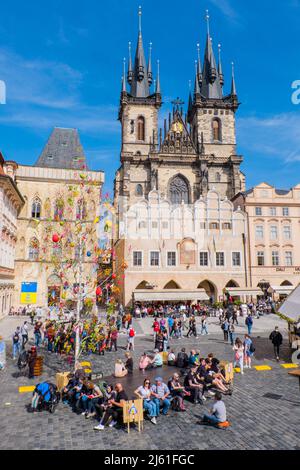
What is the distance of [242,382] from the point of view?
12.1 meters

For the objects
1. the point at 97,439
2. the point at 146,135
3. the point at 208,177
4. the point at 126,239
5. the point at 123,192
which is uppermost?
the point at 146,135

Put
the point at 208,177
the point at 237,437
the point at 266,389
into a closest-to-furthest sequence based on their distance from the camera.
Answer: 1. the point at 237,437
2. the point at 266,389
3. the point at 208,177

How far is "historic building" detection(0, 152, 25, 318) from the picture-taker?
27.2 m

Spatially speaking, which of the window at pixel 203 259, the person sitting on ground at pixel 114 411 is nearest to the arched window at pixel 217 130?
the window at pixel 203 259

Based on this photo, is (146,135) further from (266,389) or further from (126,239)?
(266,389)

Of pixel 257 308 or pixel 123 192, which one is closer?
pixel 257 308

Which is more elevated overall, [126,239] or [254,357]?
[126,239]

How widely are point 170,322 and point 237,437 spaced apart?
15421 mm

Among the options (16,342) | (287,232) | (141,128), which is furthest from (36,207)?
(141,128)

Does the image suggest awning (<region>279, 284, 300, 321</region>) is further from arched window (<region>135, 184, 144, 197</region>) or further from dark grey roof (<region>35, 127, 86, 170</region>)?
arched window (<region>135, 184, 144, 197</region>)

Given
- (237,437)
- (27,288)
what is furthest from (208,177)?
(237,437)

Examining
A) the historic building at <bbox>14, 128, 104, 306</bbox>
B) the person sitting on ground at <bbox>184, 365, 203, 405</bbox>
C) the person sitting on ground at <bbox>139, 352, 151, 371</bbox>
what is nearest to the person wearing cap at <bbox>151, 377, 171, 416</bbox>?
the person sitting on ground at <bbox>184, 365, 203, 405</bbox>

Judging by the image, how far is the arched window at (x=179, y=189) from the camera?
55.7 meters

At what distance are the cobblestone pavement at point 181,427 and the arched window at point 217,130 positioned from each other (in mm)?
53584
